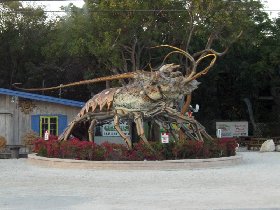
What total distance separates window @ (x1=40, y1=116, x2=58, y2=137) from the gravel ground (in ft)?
28.1

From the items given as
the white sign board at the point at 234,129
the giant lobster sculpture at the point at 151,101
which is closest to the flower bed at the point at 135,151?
the giant lobster sculpture at the point at 151,101

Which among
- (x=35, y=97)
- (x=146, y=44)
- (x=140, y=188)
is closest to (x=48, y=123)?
(x=35, y=97)

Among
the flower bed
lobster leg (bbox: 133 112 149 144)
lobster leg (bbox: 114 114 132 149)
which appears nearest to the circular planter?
the flower bed

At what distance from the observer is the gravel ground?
11500mm

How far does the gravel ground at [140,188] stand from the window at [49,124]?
8.56 m

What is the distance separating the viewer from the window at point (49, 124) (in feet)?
94.7

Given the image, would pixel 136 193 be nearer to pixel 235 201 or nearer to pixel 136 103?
pixel 235 201

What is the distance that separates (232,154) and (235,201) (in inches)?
447

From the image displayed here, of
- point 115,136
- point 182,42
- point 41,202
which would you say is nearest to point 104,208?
point 41,202

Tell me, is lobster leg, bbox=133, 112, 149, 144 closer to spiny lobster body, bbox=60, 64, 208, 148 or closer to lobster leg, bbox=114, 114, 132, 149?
spiny lobster body, bbox=60, 64, 208, 148

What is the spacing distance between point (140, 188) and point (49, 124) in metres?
15.6

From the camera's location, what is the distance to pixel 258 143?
3469 centimetres

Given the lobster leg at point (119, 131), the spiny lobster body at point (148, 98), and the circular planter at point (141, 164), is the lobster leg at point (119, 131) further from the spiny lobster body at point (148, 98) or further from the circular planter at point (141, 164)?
the circular planter at point (141, 164)

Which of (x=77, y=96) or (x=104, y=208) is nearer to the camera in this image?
(x=104, y=208)
